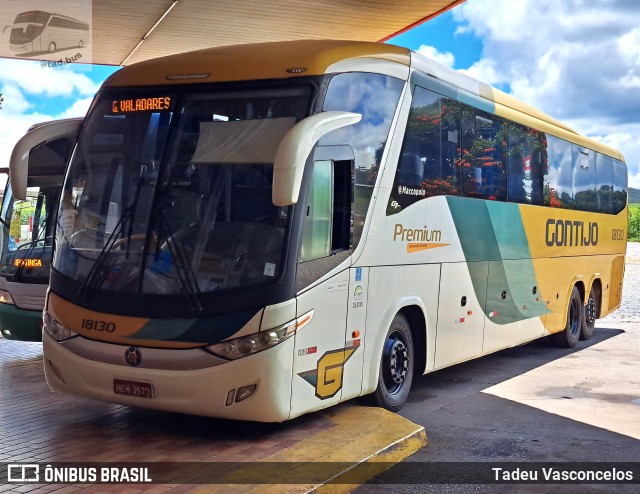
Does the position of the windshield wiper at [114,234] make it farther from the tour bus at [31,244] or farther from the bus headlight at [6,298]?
the bus headlight at [6,298]

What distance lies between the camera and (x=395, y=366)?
346 inches

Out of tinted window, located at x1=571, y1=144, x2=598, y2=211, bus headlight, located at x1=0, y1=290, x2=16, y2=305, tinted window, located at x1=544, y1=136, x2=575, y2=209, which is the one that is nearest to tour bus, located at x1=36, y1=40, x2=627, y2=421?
bus headlight, located at x1=0, y1=290, x2=16, y2=305

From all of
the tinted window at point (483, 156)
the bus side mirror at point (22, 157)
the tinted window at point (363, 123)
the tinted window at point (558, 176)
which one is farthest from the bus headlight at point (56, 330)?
the tinted window at point (558, 176)

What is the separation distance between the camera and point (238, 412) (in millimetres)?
6777

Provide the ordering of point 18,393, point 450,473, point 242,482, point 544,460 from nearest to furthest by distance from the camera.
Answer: point 242,482 < point 450,473 < point 544,460 < point 18,393

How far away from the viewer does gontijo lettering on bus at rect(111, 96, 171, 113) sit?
743 cm

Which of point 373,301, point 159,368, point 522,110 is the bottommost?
point 159,368

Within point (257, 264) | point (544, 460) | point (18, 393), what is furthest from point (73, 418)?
point (544, 460)

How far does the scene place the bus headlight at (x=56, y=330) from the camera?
7359mm

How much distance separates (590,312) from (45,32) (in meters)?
12.2

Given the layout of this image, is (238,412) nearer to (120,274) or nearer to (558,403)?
(120,274)

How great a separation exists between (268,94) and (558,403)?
5.01 meters

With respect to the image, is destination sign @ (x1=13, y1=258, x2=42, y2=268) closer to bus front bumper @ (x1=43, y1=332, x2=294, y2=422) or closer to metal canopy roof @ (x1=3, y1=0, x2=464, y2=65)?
bus front bumper @ (x1=43, y1=332, x2=294, y2=422)

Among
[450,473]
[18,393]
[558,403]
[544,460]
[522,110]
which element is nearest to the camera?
[450,473]
